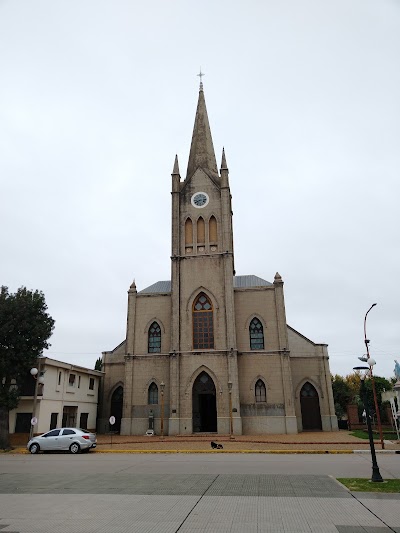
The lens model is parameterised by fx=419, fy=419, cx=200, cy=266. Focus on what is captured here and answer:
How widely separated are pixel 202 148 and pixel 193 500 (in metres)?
34.5

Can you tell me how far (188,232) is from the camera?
36.3m

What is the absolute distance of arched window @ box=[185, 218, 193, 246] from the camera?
35906 millimetres

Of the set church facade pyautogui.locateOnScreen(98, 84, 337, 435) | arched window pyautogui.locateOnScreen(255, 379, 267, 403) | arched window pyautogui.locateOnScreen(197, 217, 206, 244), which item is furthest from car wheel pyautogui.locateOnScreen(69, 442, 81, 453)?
arched window pyautogui.locateOnScreen(197, 217, 206, 244)

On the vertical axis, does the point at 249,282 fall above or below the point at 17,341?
above

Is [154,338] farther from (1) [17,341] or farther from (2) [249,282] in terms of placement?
(1) [17,341]

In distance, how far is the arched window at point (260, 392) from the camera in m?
31.7

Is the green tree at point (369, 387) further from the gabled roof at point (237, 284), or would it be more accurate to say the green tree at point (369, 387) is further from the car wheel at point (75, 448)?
the car wheel at point (75, 448)

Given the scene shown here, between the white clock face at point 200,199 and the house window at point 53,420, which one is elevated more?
the white clock face at point 200,199

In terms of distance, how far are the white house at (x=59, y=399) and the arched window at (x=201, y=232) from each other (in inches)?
556

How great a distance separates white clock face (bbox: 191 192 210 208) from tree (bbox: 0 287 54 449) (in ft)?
53.8

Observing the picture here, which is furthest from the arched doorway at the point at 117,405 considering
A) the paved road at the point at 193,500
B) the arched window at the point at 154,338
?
the paved road at the point at 193,500

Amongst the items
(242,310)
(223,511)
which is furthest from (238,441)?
(223,511)

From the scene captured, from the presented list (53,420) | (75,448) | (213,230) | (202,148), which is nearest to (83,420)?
(53,420)

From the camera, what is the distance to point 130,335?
113 feet
